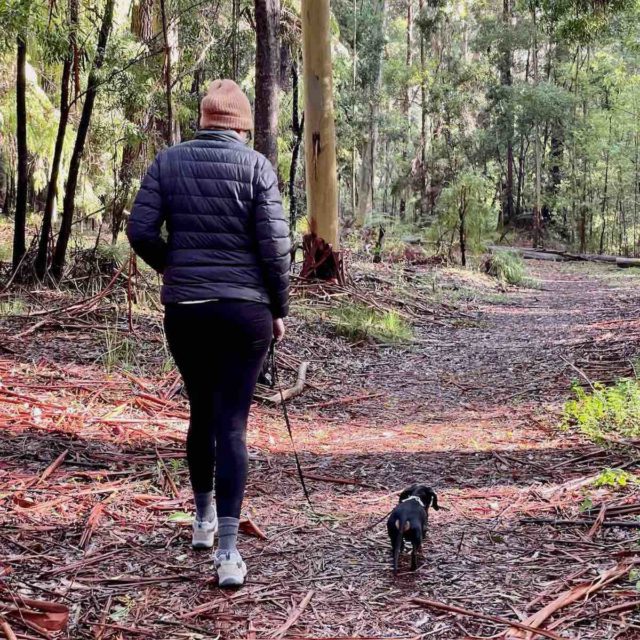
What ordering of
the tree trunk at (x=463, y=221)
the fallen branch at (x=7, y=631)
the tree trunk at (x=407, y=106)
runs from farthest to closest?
the tree trunk at (x=407, y=106), the tree trunk at (x=463, y=221), the fallen branch at (x=7, y=631)

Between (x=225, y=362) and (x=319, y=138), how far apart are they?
362 inches

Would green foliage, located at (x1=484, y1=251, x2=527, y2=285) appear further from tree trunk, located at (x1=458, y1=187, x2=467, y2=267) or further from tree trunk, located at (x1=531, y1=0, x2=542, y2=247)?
tree trunk, located at (x1=531, y1=0, x2=542, y2=247)

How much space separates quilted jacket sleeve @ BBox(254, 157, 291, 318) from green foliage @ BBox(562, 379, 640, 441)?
113 inches

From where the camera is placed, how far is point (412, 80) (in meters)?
32.3

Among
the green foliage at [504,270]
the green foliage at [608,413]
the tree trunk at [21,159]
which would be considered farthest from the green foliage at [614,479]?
the green foliage at [504,270]

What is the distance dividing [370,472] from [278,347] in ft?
11.3

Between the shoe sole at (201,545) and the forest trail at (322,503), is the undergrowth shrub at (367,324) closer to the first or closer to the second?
the forest trail at (322,503)

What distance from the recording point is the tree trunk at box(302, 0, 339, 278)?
36.6 ft

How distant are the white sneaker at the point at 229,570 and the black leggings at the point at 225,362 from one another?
0.53 feet

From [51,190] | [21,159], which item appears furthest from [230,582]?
[21,159]

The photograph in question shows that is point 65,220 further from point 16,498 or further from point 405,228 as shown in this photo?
point 405,228

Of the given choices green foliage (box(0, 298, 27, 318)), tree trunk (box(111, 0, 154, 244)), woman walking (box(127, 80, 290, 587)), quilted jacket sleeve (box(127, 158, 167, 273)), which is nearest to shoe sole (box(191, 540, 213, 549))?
woman walking (box(127, 80, 290, 587))

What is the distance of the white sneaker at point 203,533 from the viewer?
3215mm

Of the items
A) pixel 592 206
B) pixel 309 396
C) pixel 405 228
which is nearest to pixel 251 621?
pixel 309 396
